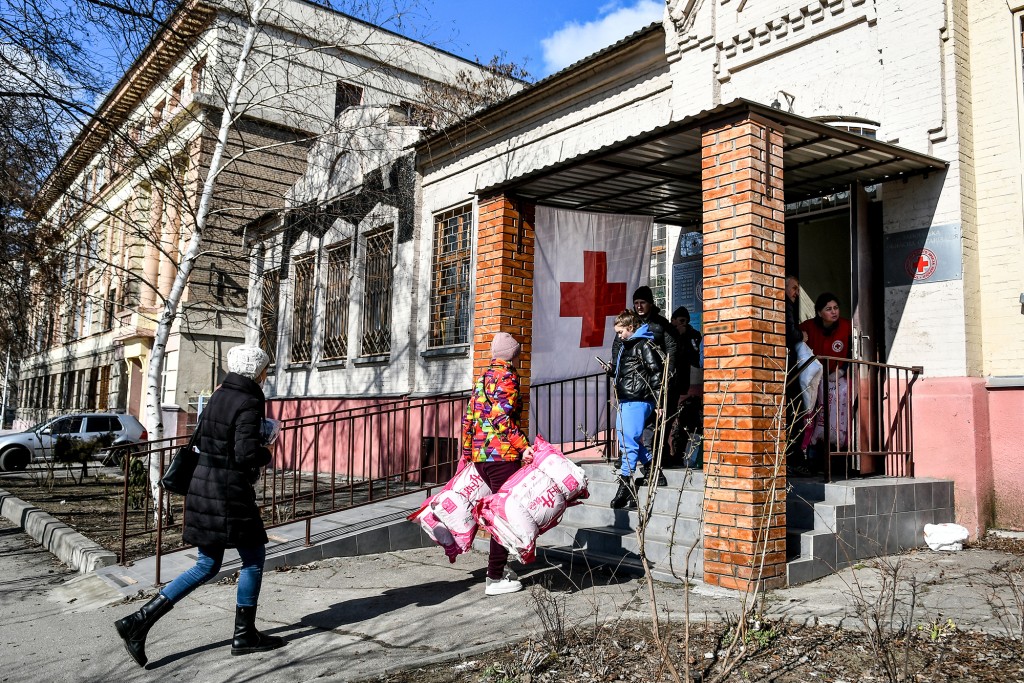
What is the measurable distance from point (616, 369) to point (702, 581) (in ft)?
6.60

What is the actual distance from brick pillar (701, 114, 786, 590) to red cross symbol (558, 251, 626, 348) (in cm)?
281

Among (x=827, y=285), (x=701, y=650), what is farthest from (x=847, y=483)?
(x=827, y=285)

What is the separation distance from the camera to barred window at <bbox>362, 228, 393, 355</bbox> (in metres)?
14.0

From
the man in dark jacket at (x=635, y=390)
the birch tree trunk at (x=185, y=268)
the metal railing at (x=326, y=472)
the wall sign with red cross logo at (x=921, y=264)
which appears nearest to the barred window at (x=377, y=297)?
the metal railing at (x=326, y=472)

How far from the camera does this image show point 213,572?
15.1 ft

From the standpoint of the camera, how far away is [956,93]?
7.10 metres

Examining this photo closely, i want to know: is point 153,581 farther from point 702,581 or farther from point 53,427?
point 53,427

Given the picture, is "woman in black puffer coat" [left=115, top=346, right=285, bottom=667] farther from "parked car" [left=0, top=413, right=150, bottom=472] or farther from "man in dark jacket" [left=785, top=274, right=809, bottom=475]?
"parked car" [left=0, top=413, right=150, bottom=472]

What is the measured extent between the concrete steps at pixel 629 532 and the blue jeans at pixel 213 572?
2.43m

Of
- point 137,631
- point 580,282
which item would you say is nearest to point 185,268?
point 580,282

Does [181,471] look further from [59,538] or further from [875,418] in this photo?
[875,418]

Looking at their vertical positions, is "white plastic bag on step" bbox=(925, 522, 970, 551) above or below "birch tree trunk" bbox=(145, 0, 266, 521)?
below

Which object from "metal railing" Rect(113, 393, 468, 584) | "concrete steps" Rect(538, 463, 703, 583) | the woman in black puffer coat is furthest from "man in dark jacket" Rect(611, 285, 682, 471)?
the woman in black puffer coat

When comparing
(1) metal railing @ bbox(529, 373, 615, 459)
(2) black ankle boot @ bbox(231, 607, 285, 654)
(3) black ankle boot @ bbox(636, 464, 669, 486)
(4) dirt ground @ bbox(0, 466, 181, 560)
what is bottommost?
(4) dirt ground @ bbox(0, 466, 181, 560)
